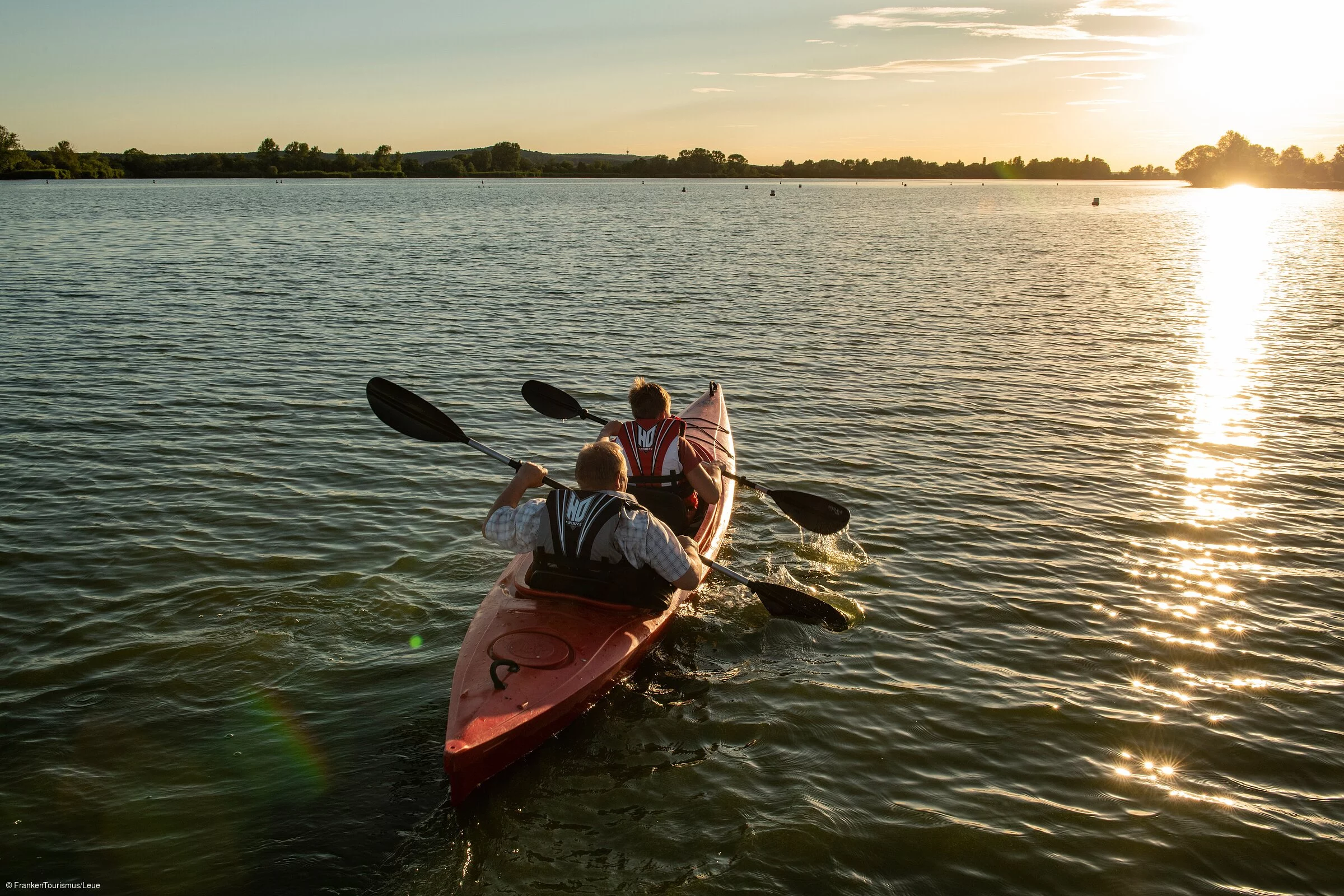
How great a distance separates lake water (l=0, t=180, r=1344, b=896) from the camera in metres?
4.76

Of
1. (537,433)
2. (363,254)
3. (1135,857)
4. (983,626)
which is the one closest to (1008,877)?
(1135,857)

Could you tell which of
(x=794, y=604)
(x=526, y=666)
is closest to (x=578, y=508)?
(x=526, y=666)

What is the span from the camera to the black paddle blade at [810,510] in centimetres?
788

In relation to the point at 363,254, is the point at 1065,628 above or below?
below

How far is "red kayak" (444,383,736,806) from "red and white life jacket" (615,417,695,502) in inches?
36.8

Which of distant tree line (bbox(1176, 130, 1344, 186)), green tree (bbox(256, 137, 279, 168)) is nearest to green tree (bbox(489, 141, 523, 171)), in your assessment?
green tree (bbox(256, 137, 279, 168))

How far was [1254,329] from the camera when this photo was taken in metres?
19.5

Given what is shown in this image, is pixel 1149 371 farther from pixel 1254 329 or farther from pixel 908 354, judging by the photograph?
pixel 1254 329

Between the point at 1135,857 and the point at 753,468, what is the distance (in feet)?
21.0

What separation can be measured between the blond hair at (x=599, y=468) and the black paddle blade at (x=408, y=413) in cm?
266

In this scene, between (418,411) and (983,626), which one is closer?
(983,626)

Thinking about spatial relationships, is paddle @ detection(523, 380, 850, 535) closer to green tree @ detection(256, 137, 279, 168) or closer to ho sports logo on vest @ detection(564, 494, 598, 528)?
ho sports logo on vest @ detection(564, 494, 598, 528)

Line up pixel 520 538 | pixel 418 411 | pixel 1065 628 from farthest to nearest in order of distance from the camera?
pixel 418 411
pixel 1065 628
pixel 520 538

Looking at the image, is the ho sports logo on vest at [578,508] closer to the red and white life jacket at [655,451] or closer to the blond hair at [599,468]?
the blond hair at [599,468]
